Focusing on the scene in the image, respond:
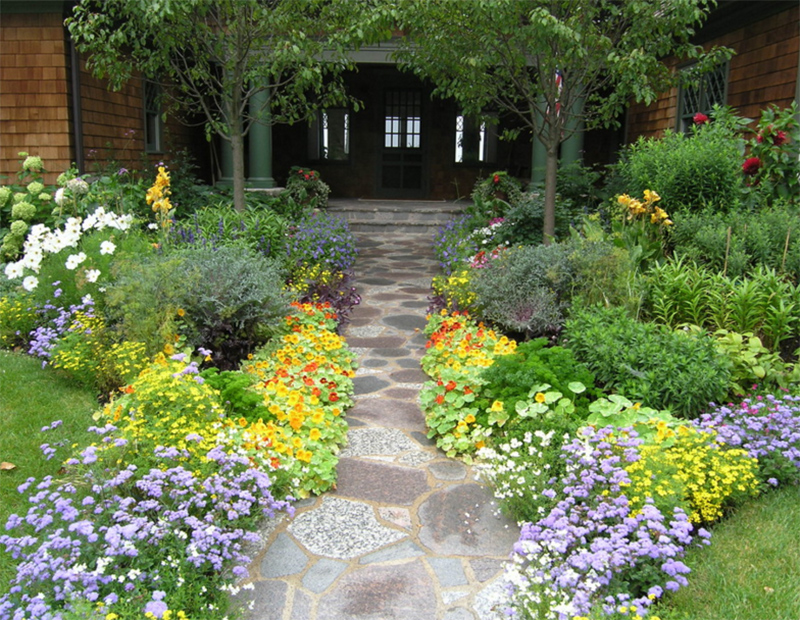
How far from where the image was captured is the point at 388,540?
3082 mm

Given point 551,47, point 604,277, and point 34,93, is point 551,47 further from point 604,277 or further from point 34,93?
point 34,93

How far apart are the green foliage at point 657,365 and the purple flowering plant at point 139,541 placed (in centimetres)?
212

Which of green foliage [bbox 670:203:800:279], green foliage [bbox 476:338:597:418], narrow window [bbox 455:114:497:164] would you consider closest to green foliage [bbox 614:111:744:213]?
green foliage [bbox 670:203:800:279]

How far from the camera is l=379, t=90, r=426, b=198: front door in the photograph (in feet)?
47.7

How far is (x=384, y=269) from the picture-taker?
8.71m

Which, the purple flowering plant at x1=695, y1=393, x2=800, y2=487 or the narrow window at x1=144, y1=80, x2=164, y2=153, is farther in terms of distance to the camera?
the narrow window at x1=144, y1=80, x2=164, y2=153

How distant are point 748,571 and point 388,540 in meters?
1.43

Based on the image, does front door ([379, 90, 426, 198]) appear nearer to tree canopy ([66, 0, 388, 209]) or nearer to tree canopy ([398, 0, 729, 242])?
tree canopy ([66, 0, 388, 209])

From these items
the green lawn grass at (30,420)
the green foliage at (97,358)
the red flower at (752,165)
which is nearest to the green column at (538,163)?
the red flower at (752,165)

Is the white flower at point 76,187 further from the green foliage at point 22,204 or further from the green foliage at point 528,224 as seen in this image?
the green foliage at point 528,224

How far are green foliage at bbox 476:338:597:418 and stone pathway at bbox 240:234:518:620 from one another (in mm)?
462

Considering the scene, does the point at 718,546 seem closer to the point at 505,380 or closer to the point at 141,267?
the point at 505,380

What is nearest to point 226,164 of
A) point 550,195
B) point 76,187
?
point 76,187

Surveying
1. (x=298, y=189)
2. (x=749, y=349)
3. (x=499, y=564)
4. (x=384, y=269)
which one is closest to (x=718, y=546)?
(x=499, y=564)
